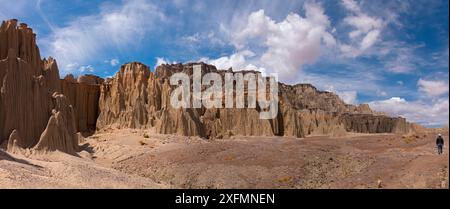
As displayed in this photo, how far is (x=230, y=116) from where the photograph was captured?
7006 cm

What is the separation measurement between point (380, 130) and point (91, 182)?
149m

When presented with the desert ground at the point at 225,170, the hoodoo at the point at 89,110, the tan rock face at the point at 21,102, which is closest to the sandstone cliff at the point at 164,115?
the hoodoo at the point at 89,110

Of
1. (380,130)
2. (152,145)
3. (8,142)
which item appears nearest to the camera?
(8,142)

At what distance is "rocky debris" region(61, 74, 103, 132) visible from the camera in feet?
174

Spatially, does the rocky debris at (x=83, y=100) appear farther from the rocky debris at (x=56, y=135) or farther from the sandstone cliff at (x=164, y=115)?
the rocky debris at (x=56, y=135)

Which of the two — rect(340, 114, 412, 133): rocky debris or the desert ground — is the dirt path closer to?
the desert ground

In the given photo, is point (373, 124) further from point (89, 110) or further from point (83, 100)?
point (83, 100)

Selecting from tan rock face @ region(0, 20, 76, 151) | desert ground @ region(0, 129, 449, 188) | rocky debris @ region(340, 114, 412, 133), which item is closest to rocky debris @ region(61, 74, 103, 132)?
tan rock face @ region(0, 20, 76, 151)

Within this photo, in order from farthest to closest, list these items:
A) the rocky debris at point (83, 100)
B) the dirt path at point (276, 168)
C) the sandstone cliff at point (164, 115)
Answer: the rocky debris at point (83, 100), the sandstone cliff at point (164, 115), the dirt path at point (276, 168)

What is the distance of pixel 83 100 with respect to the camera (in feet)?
181

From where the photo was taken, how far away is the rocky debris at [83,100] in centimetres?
5294

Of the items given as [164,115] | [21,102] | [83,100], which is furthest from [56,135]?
[83,100]
